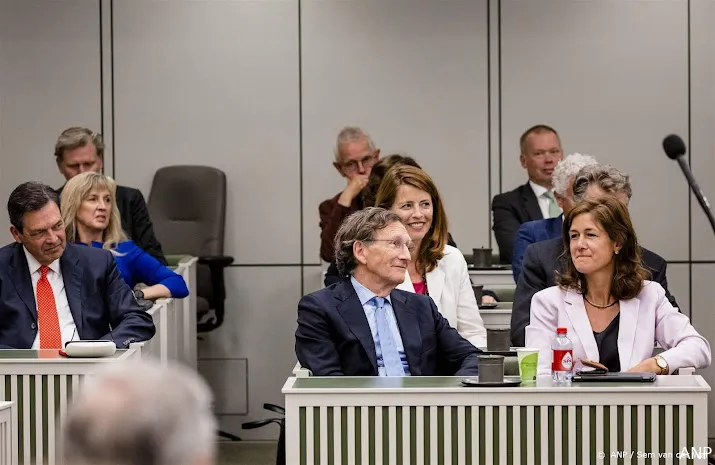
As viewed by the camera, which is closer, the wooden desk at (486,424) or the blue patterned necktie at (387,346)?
the wooden desk at (486,424)

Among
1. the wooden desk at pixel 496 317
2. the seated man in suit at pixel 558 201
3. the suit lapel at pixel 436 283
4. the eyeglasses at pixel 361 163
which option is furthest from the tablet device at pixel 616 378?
the eyeglasses at pixel 361 163

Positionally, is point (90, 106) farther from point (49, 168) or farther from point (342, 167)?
point (342, 167)

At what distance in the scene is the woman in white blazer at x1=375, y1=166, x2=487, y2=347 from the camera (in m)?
4.87

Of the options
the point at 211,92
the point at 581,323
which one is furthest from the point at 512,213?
the point at 581,323

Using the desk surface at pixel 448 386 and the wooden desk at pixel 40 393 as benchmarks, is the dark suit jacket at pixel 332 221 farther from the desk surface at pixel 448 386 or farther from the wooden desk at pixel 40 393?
the desk surface at pixel 448 386

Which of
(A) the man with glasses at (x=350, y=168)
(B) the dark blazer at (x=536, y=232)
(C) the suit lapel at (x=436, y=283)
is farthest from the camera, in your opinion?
(A) the man with glasses at (x=350, y=168)

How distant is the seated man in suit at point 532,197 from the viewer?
6561 mm

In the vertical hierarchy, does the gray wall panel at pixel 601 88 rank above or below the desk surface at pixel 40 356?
above

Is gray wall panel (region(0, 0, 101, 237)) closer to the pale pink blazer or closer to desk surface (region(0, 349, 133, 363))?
desk surface (region(0, 349, 133, 363))

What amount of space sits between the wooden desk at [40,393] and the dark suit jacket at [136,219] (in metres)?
2.12

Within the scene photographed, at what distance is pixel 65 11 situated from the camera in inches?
301

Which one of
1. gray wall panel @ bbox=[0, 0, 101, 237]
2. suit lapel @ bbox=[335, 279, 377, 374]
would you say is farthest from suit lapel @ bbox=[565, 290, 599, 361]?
gray wall panel @ bbox=[0, 0, 101, 237]

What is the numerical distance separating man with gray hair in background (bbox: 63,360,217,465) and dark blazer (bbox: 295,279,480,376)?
2485mm

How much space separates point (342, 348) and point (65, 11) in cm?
433
